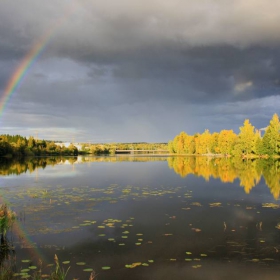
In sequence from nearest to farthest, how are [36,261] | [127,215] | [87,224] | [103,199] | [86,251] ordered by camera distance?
[36,261] → [86,251] → [87,224] → [127,215] → [103,199]

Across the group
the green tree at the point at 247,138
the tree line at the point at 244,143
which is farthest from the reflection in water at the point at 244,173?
the green tree at the point at 247,138

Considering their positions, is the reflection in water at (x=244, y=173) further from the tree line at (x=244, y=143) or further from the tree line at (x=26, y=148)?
the tree line at (x=26, y=148)

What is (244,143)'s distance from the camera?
99625 mm

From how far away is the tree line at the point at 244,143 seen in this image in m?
86.9

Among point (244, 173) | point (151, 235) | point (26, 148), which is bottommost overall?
point (151, 235)

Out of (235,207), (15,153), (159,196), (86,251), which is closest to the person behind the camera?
(86,251)

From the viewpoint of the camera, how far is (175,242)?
11453mm

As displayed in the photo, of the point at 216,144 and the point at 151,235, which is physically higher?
the point at 216,144

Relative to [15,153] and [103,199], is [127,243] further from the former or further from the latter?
[15,153]

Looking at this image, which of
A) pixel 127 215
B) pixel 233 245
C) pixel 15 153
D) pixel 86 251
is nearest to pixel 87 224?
pixel 127 215

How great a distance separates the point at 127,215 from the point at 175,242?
16.3ft

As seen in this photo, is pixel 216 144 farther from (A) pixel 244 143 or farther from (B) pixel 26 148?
(B) pixel 26 148

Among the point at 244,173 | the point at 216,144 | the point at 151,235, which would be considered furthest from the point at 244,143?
the point at 151,235

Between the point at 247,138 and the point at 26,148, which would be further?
the point at 26,148
